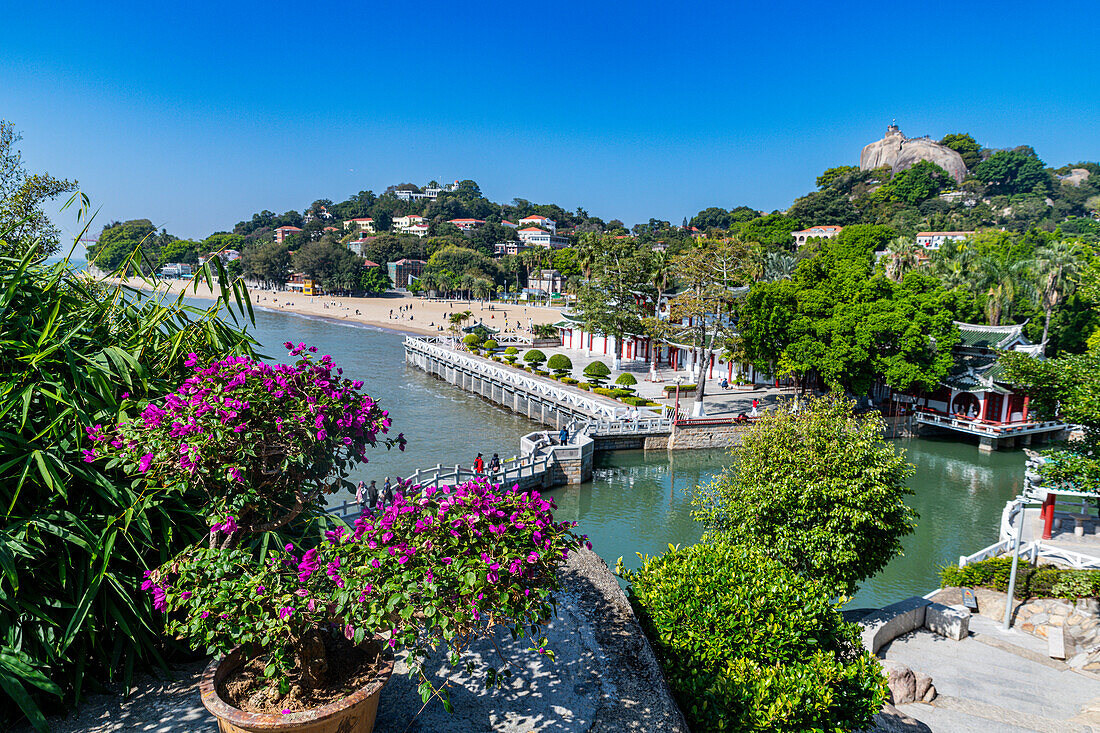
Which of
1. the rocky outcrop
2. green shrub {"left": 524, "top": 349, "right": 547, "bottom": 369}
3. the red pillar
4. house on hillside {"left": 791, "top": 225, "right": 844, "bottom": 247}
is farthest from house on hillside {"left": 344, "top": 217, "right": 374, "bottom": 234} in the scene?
the red pillar

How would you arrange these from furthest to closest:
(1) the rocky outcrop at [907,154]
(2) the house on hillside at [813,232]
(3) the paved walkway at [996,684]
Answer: (1) the rocky outcrop at [907,154]
(2) the house on hillside at [813,232]
(3) the paved walkway at [996,684]

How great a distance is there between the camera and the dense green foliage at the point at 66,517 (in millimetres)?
6301

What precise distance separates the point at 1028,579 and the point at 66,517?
63.4ft

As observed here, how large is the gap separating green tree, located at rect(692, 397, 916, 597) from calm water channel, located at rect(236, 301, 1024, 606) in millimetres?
5850

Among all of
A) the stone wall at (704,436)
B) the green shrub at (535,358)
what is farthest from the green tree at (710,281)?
the green shrub at (535,358)

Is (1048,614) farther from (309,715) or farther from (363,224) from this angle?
(363,224)

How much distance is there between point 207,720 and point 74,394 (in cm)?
367

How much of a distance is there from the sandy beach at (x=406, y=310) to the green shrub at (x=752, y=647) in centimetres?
6546

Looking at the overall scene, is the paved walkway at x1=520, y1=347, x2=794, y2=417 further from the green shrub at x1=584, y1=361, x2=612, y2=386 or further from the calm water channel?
the calm water channel

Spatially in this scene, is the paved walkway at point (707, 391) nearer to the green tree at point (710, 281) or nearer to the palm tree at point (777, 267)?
the green tree at point (710, 281)

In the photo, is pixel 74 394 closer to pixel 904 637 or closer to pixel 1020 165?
Result: pixel 904 637

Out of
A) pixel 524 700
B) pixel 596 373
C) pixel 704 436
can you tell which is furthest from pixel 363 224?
pixel 524 700

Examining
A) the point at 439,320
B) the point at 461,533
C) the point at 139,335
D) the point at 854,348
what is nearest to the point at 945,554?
the point at 854,348

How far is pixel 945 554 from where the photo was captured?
22641 mm
